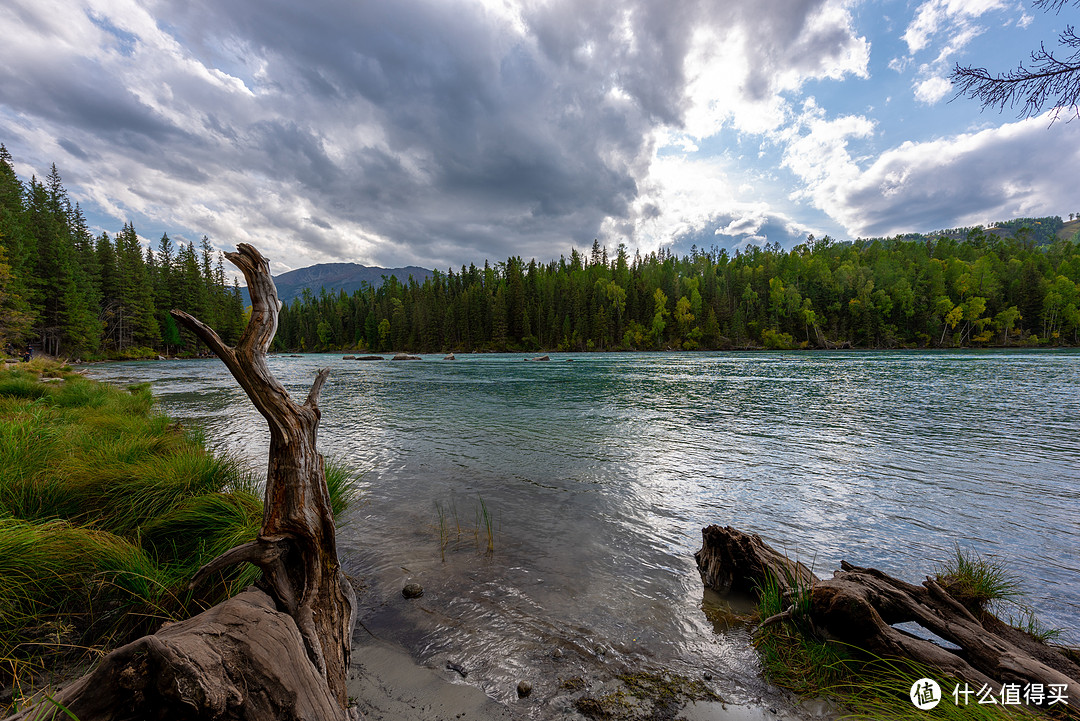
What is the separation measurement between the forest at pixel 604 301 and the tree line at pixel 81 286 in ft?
0.75

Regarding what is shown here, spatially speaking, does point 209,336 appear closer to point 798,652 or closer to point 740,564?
point 798,652

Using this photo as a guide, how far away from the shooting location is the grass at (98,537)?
263 centimetres

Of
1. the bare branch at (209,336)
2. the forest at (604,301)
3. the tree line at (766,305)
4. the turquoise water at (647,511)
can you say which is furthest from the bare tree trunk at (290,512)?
the tree line at (766,305)

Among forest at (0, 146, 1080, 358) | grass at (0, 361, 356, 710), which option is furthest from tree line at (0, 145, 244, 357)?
grass at (0, 361, 356, 710)

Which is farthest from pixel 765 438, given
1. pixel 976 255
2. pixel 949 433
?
pixel 976 255

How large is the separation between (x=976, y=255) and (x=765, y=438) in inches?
5150

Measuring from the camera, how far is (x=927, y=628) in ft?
9.95

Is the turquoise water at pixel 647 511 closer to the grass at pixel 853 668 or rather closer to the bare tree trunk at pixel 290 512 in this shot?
the grass at pixel 853 668

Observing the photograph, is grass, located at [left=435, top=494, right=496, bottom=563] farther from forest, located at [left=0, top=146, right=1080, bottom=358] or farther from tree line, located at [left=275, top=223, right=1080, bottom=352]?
tree line, located at [left=275, top=223, right=1080, bottom=352]

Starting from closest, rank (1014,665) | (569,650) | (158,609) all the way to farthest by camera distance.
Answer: (1014,665)
(158,609)
(569,650)

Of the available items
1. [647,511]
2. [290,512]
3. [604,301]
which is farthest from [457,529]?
[604,301]

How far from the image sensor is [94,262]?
53188 mm

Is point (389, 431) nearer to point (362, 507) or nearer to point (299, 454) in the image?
point (362, 507)

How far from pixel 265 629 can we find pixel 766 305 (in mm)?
107850
